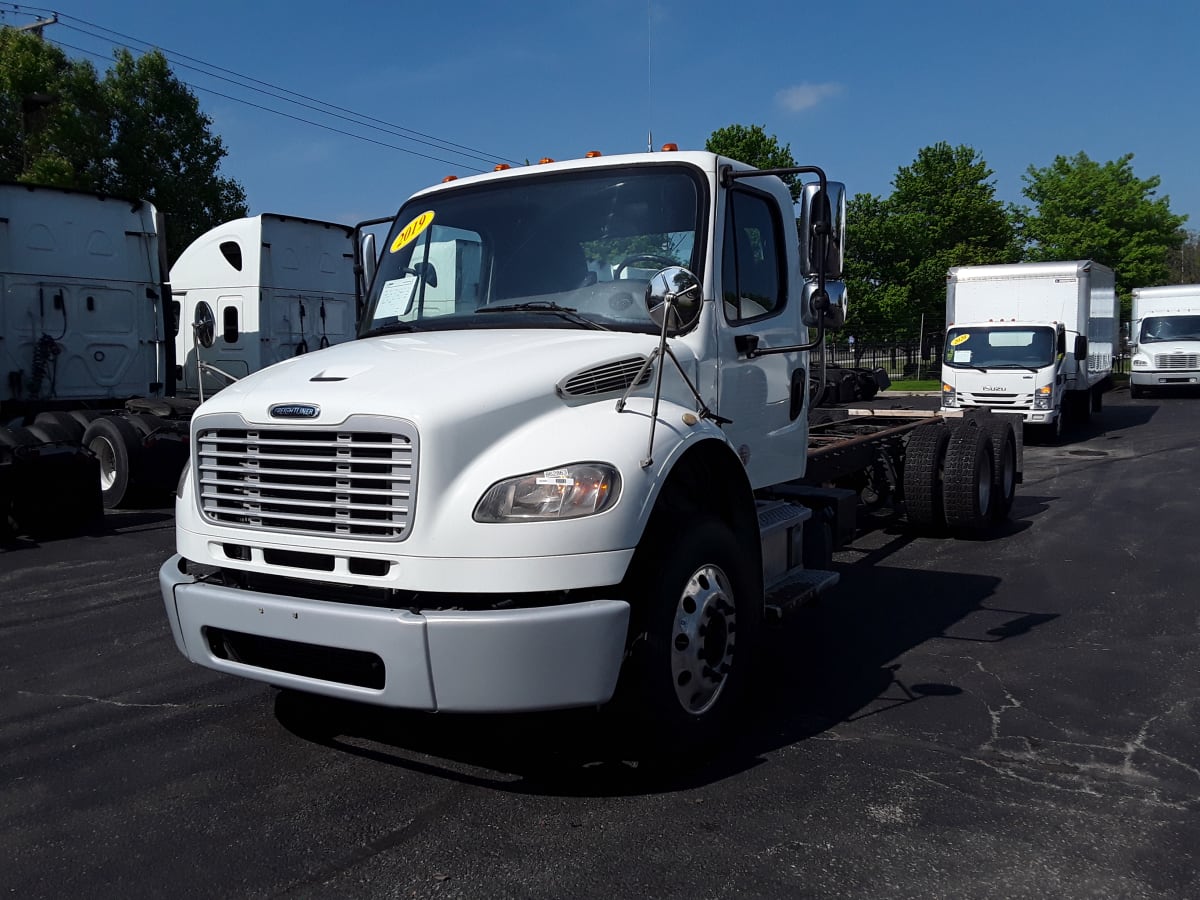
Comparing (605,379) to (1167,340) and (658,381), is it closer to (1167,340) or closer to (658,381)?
(658,381)

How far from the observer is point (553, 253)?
4.87 m

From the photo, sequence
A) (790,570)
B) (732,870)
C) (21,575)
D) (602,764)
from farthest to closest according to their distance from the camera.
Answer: (21,575) → (790,570) → (602,764) → (732,870)

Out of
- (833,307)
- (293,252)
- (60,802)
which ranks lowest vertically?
(60,802)

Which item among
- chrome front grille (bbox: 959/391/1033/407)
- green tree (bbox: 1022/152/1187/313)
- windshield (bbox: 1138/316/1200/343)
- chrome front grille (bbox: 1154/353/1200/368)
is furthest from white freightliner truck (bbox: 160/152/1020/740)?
green tree (bbox: 1022/152/1187/313)

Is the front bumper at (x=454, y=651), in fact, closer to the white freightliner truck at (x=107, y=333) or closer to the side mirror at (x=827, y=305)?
the side mirror at (x=827, y=305)

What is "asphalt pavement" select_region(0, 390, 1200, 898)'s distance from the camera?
11.1 feet

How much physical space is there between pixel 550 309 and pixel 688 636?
5.17 ft

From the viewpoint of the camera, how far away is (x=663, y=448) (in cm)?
387

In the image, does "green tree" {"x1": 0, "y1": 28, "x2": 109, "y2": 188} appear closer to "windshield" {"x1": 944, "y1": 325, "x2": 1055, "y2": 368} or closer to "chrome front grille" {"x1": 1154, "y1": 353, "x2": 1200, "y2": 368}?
"windshield" {"x1": 944, "y1": 325, "x2": 1055, "y2": 368}

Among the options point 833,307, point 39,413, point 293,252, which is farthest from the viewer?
point 293,252

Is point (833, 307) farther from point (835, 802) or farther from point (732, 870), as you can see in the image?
point (732, 870)

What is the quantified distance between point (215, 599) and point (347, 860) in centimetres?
105

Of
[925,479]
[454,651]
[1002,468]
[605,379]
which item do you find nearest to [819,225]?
[605,379]

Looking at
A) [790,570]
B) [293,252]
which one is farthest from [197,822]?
[293,252]
